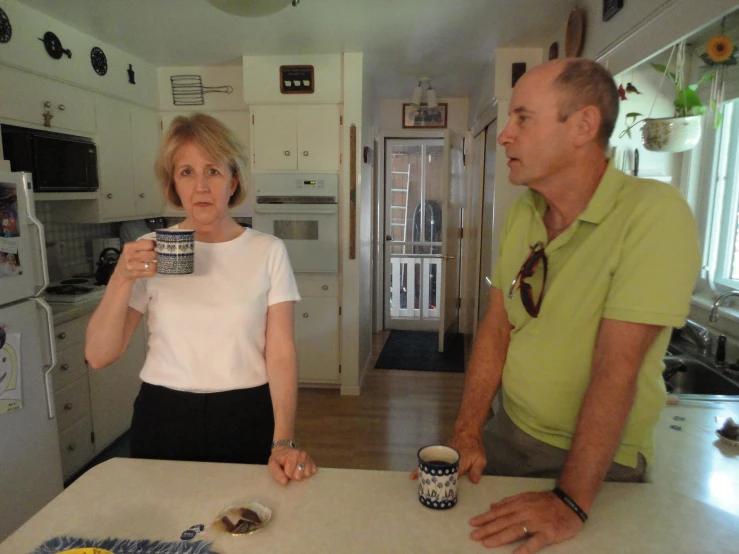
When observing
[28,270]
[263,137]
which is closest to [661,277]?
[28,270]

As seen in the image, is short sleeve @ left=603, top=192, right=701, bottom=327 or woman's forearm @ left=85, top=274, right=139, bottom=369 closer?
short sleeve @ left=603, top=192, right=701, bottom=327

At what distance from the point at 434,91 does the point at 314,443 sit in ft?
10.4

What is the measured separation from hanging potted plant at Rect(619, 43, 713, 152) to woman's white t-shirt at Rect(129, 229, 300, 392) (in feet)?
4.60

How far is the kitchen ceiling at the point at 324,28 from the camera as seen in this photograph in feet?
8.80

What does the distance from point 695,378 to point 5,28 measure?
3413 millimetres

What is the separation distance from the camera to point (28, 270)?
2107 mm

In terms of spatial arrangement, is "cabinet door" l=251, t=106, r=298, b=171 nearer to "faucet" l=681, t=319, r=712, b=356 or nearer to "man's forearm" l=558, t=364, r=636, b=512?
"faucet" l=681, t=319, r=712, b=356

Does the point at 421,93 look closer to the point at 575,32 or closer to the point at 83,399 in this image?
the point at 575,32

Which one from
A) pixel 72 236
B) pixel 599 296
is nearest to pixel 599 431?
pixel 599 296

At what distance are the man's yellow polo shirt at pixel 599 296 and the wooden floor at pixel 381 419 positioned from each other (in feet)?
6.08

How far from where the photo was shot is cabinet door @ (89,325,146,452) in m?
2.88

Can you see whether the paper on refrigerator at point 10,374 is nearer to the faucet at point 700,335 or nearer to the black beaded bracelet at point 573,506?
the black beaded bracelet at point 573,506

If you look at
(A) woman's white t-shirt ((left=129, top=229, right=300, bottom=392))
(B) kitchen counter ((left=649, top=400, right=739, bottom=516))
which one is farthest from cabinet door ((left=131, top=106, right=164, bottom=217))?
(B) kitchen counter ((left=649, top=400, right=739, bottom=516))

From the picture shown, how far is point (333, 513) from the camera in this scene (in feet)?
2.93
